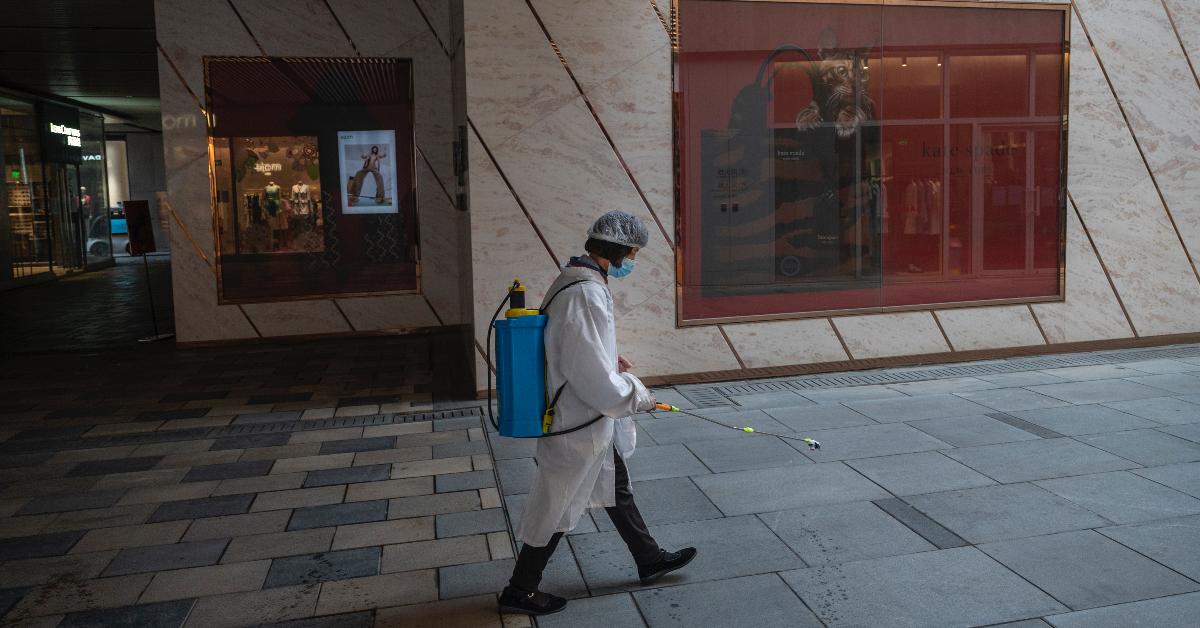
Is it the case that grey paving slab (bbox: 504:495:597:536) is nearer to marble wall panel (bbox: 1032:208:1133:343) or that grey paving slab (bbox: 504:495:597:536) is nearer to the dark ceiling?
marble wall panel (bbox: 1032:208:1133:343)

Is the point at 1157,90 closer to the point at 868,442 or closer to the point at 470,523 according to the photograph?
the point at 868,442

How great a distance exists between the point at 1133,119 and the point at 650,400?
7.59m

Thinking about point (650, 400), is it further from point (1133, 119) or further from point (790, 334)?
point (1133, 119)

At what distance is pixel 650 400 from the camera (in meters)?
3.63

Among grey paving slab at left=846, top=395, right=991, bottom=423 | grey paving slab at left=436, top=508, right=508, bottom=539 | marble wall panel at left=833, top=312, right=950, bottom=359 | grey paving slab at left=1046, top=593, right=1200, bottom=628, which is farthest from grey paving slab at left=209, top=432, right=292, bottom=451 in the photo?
grey paving slab at left=1046, top=593, right=1200, bottom=628

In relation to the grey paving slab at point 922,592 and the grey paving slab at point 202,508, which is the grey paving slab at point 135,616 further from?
the grey paving slab at point 922,592

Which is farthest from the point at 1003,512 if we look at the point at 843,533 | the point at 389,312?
the point at 389,312

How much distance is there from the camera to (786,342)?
27.3 feet

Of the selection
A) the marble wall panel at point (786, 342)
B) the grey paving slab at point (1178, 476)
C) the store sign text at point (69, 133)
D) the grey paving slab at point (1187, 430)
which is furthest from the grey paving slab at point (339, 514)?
the store sign text at point (69, 133)

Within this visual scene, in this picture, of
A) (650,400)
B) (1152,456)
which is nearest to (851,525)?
(650,400)

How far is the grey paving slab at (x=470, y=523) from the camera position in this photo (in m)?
4.78

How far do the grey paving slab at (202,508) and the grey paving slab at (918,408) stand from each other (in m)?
4.23

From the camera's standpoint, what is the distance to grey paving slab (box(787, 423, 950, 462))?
19.5 feet

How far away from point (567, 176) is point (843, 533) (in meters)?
4.02
